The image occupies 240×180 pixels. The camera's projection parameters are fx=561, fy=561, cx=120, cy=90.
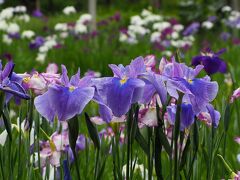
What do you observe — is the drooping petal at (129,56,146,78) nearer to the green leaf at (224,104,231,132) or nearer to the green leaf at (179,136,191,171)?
the green leaf at (179,136,191,171)

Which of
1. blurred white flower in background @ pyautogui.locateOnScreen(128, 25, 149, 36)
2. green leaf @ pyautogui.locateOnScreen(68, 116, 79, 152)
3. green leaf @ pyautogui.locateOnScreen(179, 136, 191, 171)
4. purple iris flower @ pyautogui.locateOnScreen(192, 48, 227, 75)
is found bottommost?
green leaf @ pyautogui.locateOnScreen(179, 136, 191, 171)

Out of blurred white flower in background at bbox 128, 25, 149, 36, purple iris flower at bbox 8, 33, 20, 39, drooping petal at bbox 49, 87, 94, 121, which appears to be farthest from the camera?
blurred white flower in background at bbox 128, 25, 149, 36

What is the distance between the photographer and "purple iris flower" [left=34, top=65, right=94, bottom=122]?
3.96ft

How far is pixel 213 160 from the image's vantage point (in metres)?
1.57

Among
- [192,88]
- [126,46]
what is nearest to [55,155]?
[192,88]

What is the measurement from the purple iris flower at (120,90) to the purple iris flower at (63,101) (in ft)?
0.13

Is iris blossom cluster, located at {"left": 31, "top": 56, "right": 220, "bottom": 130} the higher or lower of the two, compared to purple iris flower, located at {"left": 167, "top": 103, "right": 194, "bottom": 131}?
higher

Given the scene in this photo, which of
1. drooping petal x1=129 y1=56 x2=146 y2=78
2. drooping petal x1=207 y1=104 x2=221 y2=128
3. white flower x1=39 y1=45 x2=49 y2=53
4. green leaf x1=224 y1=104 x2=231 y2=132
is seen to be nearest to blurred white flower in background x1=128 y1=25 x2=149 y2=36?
white flower x1=39 y1=45 x2=49 y2=53

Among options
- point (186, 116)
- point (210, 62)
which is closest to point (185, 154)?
point (186, 116)

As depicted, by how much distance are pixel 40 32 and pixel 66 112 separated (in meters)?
9.13

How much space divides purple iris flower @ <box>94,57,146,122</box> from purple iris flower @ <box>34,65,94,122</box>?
4cm

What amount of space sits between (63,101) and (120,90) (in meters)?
0.13

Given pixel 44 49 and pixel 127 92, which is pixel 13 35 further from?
pixel 127 92

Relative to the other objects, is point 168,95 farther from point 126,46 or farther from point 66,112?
point 126,46
